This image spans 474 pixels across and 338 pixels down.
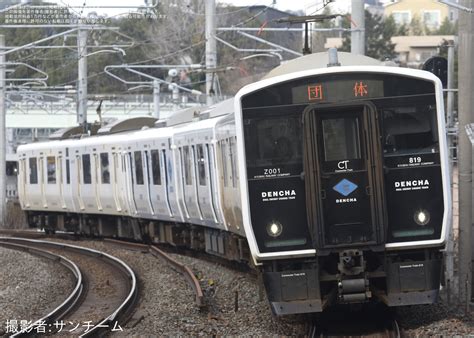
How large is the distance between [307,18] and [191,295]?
3.74m

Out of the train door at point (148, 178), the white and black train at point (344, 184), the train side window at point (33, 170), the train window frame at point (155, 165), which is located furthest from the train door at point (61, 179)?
the white and black train at point (344, 184)

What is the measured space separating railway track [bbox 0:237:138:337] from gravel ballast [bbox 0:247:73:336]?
0.84 feet

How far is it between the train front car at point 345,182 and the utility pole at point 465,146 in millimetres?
2147

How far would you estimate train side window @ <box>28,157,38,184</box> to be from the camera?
29.6 metres

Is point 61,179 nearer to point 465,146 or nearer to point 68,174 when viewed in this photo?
point 68,174

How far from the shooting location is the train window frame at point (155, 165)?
21.9 m

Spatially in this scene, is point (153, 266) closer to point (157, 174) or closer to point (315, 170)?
point (157, 174)

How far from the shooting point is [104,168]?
25688 mm

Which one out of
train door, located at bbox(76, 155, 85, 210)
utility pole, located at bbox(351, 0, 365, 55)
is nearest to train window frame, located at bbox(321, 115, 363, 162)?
utility pole, located at bbox(351, 0, 365, 55)

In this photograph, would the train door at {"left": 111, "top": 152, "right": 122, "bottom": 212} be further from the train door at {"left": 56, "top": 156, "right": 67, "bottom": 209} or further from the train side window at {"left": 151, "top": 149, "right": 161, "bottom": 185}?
the train door at {"left": 56, "top": 156, "right": 67, "bottom": 209}

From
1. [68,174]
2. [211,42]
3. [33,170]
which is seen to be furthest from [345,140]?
[33,170]

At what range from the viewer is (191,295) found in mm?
15031

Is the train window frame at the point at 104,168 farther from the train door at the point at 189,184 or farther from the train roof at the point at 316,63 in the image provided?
the train roof at the point at 316,63

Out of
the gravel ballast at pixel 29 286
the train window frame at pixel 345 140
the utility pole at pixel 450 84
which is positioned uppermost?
the utility pole at pixel 450 84
